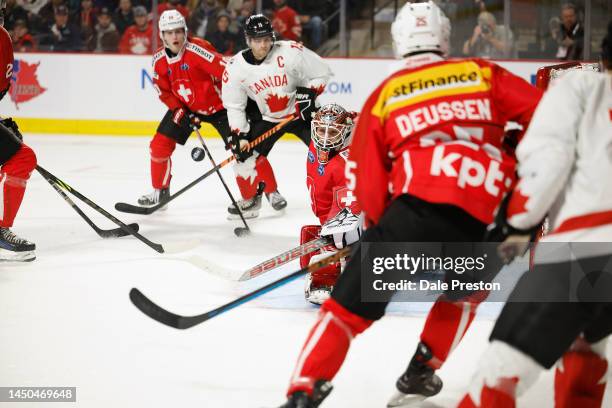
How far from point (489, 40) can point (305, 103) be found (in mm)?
3832

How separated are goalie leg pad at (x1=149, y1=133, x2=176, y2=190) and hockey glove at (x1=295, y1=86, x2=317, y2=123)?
92cm

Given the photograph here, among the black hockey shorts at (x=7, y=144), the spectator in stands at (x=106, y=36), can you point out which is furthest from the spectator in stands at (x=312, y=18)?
the black hockey shorts at (x=7, y=144)

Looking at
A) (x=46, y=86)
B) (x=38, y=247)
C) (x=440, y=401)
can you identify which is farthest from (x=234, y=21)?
(x=440, y=401)

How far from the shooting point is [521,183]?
187 centimetres

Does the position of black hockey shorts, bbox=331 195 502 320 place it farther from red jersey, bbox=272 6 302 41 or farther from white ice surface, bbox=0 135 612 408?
red jersey, bbox=272 6 302 41

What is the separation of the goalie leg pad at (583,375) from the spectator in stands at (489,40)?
6.58 metres

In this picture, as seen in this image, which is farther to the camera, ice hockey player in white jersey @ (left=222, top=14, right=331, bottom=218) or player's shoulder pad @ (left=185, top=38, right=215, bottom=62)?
player's shoulder pad @ (left=185, top=38, right=215, bottom=62)

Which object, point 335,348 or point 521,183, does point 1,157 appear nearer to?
point 335,348

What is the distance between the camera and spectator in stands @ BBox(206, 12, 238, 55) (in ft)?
28.6

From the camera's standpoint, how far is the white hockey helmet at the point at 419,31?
226 cm

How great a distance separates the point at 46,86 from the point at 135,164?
2.00m

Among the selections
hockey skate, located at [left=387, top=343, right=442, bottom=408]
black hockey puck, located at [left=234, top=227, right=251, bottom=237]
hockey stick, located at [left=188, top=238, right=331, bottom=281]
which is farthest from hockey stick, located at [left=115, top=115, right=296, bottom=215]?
hockey skate, located at [left=387, top=343, right=442, bottom=408]

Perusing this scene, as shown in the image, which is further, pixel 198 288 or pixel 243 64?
pixel 243 64

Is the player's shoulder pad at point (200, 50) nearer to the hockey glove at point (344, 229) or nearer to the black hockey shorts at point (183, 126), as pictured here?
the black hockey shorts at point (183, 126)
